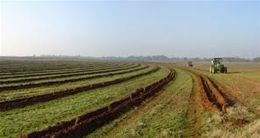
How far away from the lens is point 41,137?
13.5 meters

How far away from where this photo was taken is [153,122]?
648 inches

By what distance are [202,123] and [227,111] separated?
326cm

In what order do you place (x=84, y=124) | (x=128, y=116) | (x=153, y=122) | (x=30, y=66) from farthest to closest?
1. (x=30, y=66)
2. (x=128, y=116)
3. (x=153, y=122)
4. (x=84, y=124)

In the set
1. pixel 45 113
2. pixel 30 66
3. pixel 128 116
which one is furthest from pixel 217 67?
pixel 45 113

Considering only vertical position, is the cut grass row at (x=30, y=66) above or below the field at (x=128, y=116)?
below

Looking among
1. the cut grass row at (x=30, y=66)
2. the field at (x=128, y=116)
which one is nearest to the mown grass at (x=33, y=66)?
the cut grass row at (x=30, y=66)

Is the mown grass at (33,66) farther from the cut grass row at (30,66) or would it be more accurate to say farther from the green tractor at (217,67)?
the green tractor at (217,67)

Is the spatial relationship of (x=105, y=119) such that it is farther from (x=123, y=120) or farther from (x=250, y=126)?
(x=250, y=126)

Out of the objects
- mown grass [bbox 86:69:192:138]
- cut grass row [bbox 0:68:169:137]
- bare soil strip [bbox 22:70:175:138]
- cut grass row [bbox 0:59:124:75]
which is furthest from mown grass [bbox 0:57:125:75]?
bare soil strip [bbox 22:70:175:138]

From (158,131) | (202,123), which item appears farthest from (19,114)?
(202,123)

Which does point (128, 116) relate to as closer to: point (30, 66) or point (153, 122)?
point (153, 122)

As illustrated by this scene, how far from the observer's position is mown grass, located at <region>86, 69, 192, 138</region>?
1437 cm

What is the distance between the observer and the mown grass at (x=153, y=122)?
14367 millimetres

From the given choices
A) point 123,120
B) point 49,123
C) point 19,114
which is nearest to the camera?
point 49,123
